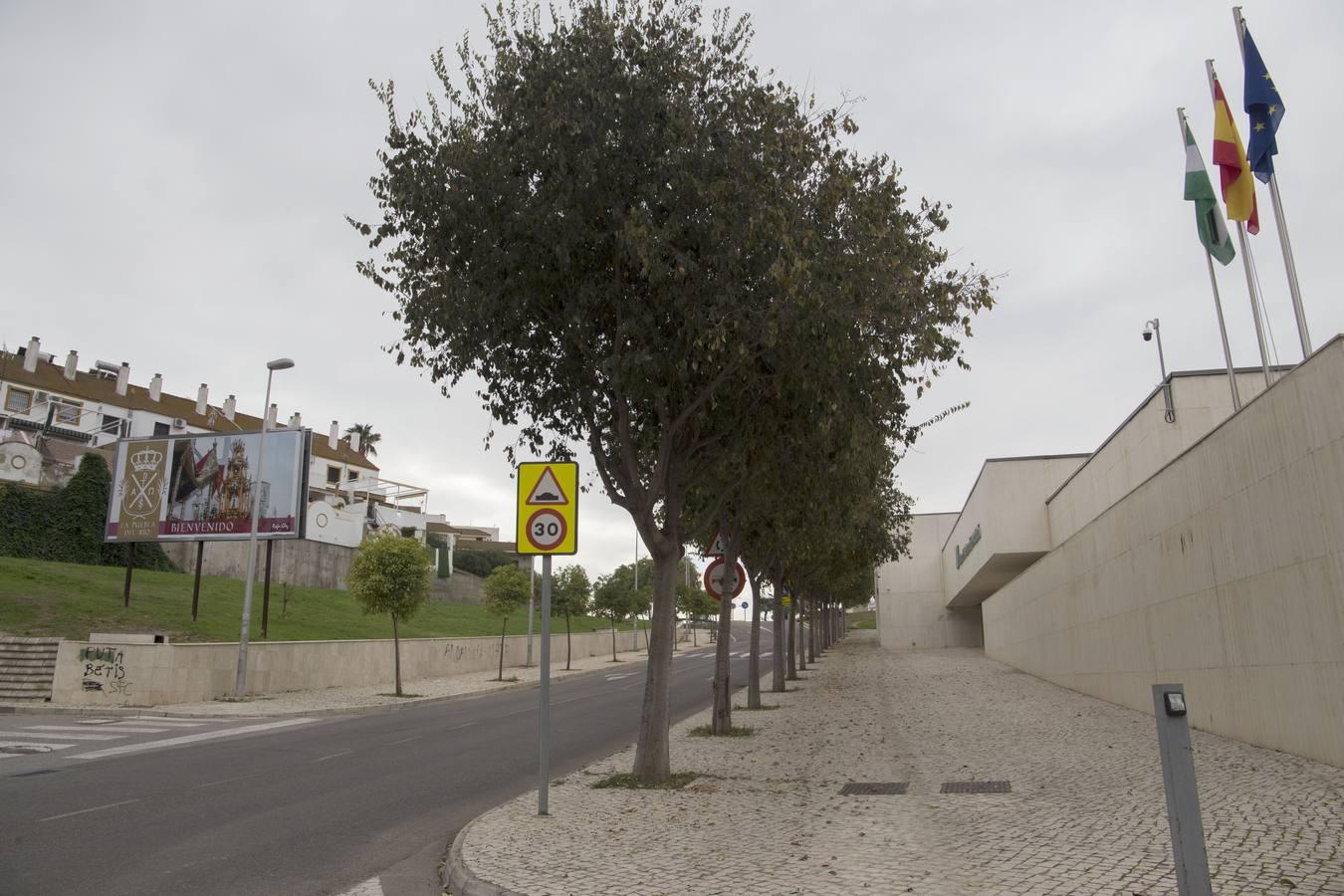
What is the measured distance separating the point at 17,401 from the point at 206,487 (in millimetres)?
40109

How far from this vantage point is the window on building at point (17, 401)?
56.3 meters

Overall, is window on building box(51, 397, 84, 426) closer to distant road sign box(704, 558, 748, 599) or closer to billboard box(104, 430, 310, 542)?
billboard box(104, 430, 310, 542)

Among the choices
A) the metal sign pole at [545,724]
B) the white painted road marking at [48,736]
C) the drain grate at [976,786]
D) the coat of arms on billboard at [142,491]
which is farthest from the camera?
the coat of arms on billboard at [142,491]

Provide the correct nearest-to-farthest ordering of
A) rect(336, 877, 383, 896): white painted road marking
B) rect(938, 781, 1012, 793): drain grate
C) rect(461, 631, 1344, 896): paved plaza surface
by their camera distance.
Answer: rect(461, 631, 1344, 896): paved plaza surface, rect(336, 877, 383, 896): white painted road marking, rect(938, 781, 1012, 793): drain grate

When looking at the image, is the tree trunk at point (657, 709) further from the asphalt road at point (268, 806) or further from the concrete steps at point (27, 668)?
the concrete steps at point (27, 668)

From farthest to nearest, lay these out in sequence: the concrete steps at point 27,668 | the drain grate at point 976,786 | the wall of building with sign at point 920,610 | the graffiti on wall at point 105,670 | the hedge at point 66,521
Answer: the wall of building with sign at point 920,610 → the hedge at point 66,521 → the graffiti on wall at point 105,670 → the concrete steps at point 27,668 → the drain grate at point 976,786

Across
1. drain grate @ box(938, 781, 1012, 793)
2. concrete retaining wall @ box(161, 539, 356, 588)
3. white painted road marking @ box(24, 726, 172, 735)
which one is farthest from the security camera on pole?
concrete retaining wall @ box(161, 539, 356, 588)

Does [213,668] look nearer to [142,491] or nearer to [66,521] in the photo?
[142,491]

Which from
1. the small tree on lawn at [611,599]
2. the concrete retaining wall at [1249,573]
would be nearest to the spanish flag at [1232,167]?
the concrete retaining wall at [1249,573]

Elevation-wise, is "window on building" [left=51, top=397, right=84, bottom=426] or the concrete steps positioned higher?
"window on building" [left=51, top=397, right=84, bottom=426]

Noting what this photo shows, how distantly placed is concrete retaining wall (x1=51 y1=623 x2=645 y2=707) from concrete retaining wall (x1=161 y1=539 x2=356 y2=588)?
13040 millimetres

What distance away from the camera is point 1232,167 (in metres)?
13.8

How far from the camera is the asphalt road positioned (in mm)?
6645

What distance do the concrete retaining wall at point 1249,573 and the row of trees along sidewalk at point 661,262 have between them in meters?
3.68
